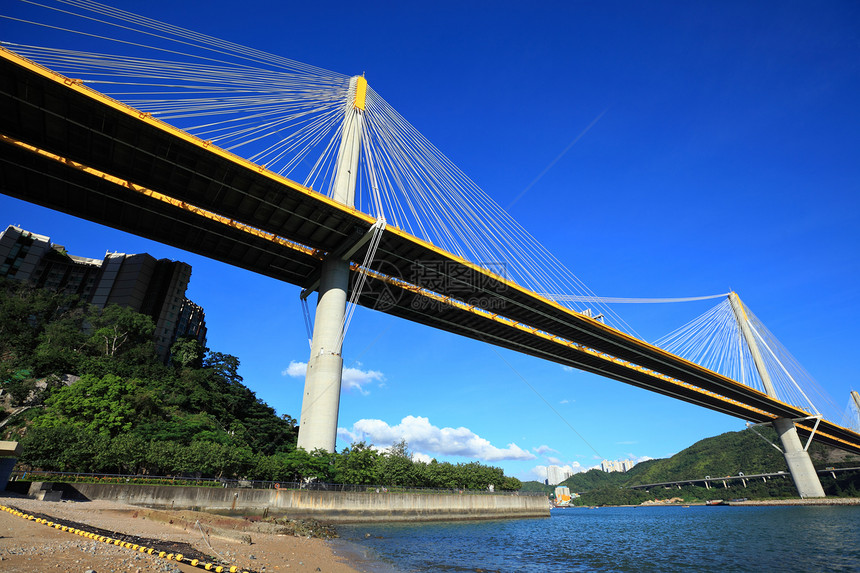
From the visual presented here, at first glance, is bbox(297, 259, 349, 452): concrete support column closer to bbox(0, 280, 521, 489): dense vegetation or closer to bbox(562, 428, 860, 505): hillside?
bbox(0, 280, 521, 489): dense vegetation

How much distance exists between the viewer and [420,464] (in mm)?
44062

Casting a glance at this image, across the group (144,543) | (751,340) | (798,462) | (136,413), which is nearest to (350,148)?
(136,413)

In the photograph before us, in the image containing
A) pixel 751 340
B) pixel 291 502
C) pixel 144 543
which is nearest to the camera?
pixel 144 543

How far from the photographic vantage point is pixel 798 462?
6100cm

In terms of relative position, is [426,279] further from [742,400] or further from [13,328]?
[742,400]

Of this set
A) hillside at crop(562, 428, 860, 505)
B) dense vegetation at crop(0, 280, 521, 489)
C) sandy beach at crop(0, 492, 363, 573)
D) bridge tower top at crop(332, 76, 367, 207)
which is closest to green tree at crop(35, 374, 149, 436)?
dense vegetation at crop(0, 280, 521, 489)

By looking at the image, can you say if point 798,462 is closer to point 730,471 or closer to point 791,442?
point 791,442

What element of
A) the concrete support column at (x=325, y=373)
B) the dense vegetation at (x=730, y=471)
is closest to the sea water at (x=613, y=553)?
the concrete support column at (x=325, y=373)

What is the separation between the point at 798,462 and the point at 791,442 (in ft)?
9.04

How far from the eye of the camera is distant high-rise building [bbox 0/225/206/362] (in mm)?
55156

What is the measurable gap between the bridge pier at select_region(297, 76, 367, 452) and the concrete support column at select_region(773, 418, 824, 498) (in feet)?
231

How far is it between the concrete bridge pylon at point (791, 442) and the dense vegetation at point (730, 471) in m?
27.1

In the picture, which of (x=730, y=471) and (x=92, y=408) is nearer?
(x=92, y=408)

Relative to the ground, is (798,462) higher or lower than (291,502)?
higher
